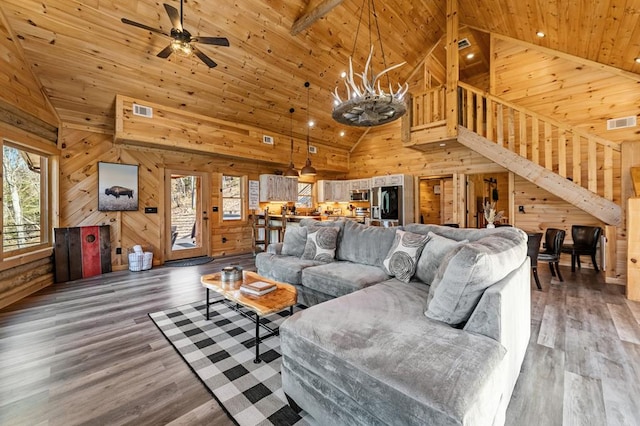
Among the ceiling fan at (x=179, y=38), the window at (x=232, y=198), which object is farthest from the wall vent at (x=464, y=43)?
the window at (x=232, y=198)

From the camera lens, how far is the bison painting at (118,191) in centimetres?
516

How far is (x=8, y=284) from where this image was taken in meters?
3.46

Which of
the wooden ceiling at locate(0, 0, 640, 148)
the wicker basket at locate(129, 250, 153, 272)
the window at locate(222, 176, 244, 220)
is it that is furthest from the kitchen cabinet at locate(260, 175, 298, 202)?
the wicker basket at locate(129, 250, 153, 272)

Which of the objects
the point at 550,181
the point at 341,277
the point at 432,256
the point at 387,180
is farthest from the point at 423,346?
the point at 387,180

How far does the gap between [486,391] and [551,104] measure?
21.3 feet

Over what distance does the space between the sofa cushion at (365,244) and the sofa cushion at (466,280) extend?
1.42 meters

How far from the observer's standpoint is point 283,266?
11.2 feet

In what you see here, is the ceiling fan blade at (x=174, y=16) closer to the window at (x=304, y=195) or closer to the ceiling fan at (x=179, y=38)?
the ceiling fan at (x=179, y=38)

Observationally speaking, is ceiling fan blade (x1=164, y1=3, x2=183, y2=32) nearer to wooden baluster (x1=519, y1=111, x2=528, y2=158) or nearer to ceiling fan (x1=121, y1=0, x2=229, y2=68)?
ceiling fan (x1=121, y1=0, x2=229, y2=68)

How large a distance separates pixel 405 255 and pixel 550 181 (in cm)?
350

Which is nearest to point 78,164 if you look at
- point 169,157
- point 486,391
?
point 169,157

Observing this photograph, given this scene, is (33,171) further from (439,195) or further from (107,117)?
(439,195)

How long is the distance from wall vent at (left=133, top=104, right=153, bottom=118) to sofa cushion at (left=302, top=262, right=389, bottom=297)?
167 inches

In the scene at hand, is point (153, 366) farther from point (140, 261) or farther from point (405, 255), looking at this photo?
point (140, 261)
